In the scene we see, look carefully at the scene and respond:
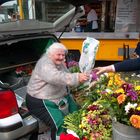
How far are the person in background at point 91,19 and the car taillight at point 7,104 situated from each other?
500 cm

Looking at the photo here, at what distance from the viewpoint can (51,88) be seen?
3.23 m

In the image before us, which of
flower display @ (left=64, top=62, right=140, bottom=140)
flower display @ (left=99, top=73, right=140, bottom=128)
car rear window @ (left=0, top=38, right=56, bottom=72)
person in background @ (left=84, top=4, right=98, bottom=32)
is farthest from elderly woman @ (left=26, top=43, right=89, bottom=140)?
person in background @ (left=84, top=4, right=98, bottom=32)

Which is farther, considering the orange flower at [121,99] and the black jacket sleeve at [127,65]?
the black jacket sleeve at [127,65]

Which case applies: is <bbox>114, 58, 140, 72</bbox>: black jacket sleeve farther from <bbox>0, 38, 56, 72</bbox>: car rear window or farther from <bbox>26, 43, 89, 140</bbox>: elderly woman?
<bbox>0, 38, 56, 72</bbox>: car rear window

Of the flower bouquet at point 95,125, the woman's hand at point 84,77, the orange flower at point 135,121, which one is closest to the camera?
the orange flower at point 135,121

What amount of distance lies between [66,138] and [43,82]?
813mm

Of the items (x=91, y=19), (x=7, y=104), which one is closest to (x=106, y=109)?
(x=7, y=104)

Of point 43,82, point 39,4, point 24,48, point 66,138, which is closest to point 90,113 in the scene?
point 66,138

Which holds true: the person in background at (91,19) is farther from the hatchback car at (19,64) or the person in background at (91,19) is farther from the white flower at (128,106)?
the white flower at (128,106)

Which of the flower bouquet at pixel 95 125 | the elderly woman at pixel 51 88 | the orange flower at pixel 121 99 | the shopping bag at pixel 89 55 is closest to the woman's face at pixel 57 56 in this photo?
the elderly woman at pixel 51 88

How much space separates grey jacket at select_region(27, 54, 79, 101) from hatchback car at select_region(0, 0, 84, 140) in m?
0.24

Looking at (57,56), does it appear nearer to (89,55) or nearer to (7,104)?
(89,55)

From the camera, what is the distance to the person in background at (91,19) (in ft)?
25.0

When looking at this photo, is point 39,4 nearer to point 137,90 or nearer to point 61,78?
point 61,78
